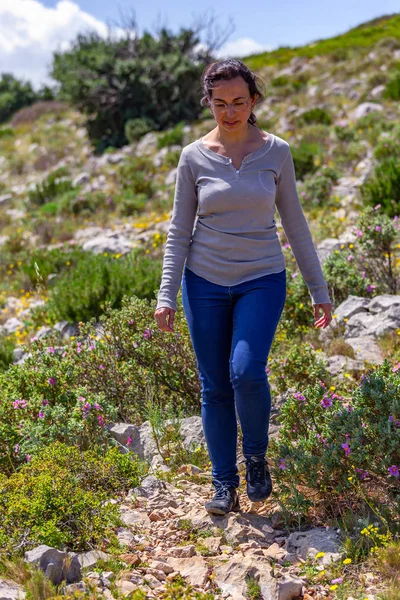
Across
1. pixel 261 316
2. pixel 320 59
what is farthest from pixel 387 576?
pixel 320 59

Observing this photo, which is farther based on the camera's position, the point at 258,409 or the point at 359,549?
the point at 258,409

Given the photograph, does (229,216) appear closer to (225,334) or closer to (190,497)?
(225,334)

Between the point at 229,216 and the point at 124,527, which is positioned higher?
the point at 229,216

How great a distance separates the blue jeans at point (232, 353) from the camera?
2.92 m

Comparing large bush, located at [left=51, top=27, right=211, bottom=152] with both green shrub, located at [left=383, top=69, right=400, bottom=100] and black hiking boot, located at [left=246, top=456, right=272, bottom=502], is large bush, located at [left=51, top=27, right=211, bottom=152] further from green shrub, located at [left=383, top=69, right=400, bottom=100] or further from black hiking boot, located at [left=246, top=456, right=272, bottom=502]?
black hiking boot, located at [left=246, top=456, right=272, bottom=502]

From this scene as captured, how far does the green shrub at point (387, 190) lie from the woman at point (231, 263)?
463cm

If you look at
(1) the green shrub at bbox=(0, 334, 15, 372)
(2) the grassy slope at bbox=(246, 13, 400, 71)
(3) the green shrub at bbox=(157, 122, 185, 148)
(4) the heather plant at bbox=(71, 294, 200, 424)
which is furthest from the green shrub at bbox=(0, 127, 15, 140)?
(4) the heather plant at bbox=(71, 294, 200, 424)

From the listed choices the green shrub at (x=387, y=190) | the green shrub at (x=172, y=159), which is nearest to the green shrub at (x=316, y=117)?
the green shrub at (x=172, y=159)

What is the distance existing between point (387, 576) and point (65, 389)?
7.73ft

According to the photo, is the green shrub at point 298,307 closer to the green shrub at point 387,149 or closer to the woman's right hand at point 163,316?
the woman's right hand at point 163,316

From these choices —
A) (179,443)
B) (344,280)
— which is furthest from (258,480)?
(344,280)

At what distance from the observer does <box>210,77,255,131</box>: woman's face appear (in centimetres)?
301

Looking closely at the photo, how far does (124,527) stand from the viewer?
3170mm

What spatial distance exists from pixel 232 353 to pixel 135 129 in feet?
47.9
